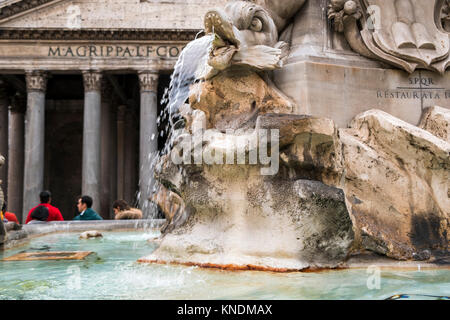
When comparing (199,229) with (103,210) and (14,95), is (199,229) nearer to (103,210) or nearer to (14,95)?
(103,210)

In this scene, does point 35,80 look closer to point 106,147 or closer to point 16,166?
point 106,147

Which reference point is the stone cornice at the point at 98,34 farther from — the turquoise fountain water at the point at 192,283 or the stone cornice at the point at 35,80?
the turquoise fountain water at the point at 192,283

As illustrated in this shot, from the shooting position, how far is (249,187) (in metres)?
2.77

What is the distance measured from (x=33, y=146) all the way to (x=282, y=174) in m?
16.5

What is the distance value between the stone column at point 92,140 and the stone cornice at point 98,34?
1.42 m

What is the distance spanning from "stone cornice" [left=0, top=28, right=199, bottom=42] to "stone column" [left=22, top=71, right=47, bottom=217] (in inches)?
56.6

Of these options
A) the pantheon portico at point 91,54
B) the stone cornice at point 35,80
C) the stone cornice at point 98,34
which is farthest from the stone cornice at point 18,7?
the stone cornice at point 35,80

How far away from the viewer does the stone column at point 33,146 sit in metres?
17.3

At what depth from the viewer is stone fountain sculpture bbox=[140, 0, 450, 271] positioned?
2623mm

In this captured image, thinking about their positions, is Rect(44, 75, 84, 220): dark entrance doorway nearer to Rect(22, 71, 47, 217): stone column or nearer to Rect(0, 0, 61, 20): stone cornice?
Rect(22, 71, 47, 217): stone column

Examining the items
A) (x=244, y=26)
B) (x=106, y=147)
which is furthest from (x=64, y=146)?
(x=244, y=26)

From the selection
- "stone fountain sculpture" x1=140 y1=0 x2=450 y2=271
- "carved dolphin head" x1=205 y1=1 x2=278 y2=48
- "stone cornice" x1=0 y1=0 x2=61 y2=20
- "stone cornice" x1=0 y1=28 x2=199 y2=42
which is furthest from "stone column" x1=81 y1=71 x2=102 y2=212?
"carved dolphin head" x1=205 y1=1 x2=278 y2=48

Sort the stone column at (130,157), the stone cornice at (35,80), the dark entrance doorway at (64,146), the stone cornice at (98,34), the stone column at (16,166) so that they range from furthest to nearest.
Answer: the dark entrance doorway at (64,146) → the stone column at (130,157) → the stone column at (16,166) → the stone cornice at (35,80) → the stone cornice at (98,34)
